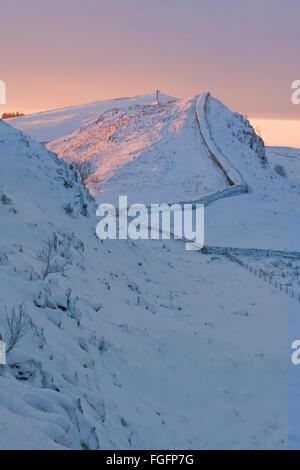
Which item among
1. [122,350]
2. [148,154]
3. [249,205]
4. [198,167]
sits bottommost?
[122,350]

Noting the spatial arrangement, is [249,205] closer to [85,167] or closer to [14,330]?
[85,167]

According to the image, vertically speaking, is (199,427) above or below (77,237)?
below

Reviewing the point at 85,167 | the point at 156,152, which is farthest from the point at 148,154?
the point at 85,167

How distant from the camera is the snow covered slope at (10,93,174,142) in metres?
83.4

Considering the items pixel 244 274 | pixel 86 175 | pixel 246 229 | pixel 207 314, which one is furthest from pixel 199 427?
pixel 86 175

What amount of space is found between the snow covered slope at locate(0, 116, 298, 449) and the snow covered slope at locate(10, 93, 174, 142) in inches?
2601

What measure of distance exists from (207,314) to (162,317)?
1.89 m

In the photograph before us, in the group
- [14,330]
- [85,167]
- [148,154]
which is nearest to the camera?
[14,330]

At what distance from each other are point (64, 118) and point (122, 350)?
3381 inches

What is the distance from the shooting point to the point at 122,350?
9.77 meters

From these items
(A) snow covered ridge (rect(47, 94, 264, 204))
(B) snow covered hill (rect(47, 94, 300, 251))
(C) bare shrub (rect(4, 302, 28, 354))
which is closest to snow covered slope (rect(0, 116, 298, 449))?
(C) bare shrub (rect(4, 302, 28, 354))

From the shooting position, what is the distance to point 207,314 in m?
14.3

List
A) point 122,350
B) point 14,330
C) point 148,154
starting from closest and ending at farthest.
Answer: point 14,330
point 122,350
point 148,154
